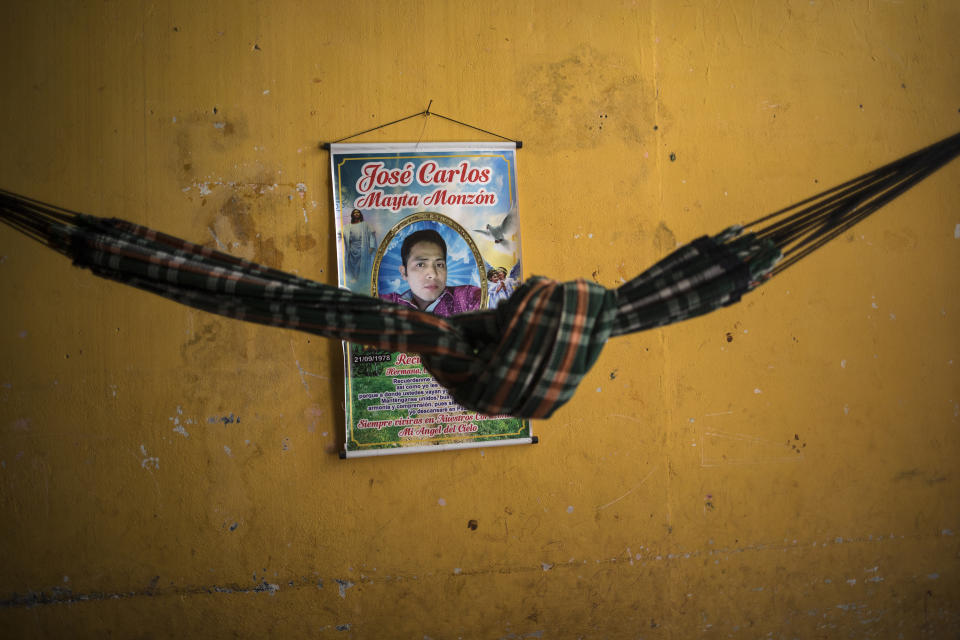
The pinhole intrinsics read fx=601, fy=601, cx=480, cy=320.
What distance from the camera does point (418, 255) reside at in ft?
6.02

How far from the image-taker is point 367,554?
1844 mm

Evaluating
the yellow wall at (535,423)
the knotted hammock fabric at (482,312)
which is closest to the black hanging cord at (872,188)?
the knotted hammock fabric at (482,312)

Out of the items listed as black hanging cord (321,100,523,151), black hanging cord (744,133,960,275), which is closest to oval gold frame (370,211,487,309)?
black hanging cord (321,100,523,151)

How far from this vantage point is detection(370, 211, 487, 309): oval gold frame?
182cm

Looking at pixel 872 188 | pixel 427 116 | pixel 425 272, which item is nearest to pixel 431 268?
pixel 425 272

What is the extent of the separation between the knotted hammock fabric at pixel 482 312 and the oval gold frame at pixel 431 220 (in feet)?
2.27

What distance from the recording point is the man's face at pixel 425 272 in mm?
1833

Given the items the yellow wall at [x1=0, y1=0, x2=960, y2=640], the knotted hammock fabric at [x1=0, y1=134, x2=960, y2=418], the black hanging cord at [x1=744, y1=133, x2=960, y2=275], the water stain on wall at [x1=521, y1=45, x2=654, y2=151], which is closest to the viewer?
the knotted hammock fabric at [x1=0, y1=134, x2=960, y2=418]

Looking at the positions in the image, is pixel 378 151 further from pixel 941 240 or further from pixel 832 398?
pixel 941 240

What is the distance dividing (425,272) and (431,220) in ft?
0.52

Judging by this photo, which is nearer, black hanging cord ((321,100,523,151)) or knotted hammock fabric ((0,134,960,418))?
knotted hammock fabric ((0,134,960,418))

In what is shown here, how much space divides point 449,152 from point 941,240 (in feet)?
5.75

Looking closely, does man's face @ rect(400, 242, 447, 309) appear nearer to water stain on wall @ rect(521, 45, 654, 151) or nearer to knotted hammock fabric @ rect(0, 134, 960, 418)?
water stain on wall @ rect(521, 45, 654, 151)

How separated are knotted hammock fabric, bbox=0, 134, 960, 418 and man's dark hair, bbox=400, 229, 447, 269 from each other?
716mm
